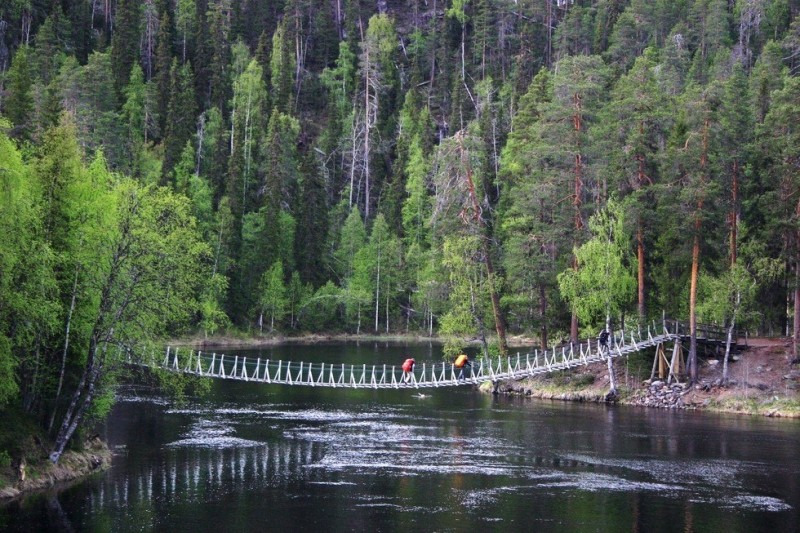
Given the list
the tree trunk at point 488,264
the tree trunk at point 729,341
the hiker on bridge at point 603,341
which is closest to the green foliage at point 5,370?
the hiker on bridge at point 603,341

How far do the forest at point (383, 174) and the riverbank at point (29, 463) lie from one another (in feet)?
2.45

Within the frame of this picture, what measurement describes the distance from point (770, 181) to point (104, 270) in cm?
2737

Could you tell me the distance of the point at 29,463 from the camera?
79.8 ft

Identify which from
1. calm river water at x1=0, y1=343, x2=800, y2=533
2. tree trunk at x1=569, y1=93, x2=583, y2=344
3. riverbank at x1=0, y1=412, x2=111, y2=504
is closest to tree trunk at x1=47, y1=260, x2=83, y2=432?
riverbank at x1=0, y1=412, x2=111, y2=504

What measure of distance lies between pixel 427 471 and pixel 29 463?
33.5ft

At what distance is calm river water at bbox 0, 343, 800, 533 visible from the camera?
869 inches

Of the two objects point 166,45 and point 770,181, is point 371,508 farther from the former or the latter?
point 166,45

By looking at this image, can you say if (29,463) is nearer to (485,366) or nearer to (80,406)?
(80,406)

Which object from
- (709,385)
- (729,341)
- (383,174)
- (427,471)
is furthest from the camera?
(383,174)

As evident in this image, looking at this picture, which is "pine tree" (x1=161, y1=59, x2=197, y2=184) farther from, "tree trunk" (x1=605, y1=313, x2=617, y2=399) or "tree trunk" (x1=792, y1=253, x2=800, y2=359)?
"tree trunk" (x1=792, y1=253, x2=800, y2=359)

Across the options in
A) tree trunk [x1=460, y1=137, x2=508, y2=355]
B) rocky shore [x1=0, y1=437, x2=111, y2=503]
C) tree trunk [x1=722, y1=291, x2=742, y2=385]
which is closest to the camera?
rocky shore [x1=0, y1=437, x2=111, y2=503]

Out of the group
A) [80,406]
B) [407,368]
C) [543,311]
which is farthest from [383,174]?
[80,406]

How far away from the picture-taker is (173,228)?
27234 millimetres

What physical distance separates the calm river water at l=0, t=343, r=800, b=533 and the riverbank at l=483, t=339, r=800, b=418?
1.64 meters
